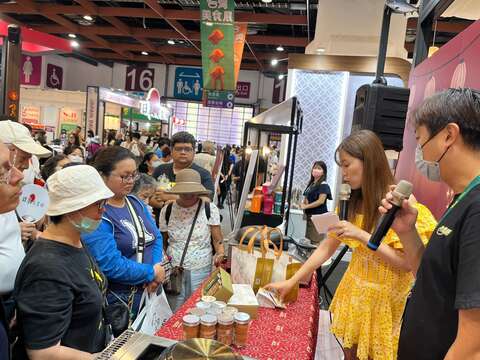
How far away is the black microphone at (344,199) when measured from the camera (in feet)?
6.25

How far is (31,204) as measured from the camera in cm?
202

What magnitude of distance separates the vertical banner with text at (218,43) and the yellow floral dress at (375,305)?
19.4ft

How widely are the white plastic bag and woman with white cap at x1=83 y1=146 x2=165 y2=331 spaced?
39 millimetres

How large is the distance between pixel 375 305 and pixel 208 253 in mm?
1179

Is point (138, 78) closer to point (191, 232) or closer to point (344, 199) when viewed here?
point (191, 232)

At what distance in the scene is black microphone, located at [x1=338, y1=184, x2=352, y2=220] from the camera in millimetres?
1905

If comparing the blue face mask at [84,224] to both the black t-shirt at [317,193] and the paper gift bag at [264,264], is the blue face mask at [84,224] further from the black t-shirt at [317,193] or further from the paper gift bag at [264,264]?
the black t-shirt at [317,193]

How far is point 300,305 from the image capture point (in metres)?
1.89

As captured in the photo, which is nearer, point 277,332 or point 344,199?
point 277,332

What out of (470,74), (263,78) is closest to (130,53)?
(263,78)

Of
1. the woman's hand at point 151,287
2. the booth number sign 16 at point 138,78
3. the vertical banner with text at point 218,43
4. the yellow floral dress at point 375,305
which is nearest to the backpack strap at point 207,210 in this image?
the woman's hand at point 151,287

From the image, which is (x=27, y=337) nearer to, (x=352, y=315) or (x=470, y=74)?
(x=352, y=315)

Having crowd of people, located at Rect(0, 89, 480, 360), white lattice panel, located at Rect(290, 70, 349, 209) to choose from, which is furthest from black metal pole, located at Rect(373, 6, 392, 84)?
white lattice panel, located at Rect(290, 70, 349, 209)

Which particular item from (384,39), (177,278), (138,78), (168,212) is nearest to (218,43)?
(384,39)
